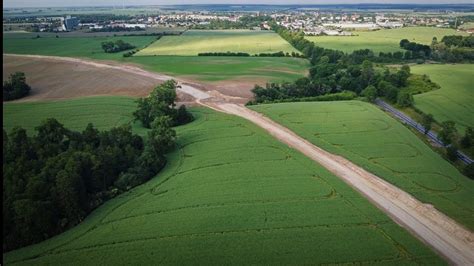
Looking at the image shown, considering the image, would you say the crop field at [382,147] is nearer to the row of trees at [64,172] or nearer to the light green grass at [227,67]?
the row of trees at [64,172]

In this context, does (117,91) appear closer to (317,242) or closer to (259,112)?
(259,112)

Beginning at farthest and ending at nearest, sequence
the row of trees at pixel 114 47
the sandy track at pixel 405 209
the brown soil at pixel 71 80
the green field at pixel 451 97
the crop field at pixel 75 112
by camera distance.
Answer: the row of trees at pixel 114 47 < the brown soil at pixel 71 80 < the green field at pixel 451 97 < the crop field at pixel 75 112 < the sandy track at pixel 405 209

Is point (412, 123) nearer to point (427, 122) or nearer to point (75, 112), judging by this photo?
point (427, 122)

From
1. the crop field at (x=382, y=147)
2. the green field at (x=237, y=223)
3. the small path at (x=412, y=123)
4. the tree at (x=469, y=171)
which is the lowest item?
the small path at (x=412, y=123)

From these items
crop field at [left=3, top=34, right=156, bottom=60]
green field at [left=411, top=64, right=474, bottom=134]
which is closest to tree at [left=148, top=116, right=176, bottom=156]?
green field at [left=411, top=64, right=474, bottom=134]

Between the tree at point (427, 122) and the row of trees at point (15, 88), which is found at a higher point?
the row of trees at point (15, 88)

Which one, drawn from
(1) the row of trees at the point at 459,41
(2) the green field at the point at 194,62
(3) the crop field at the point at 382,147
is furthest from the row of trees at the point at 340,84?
(1) the row of trees at the point at 459,41
